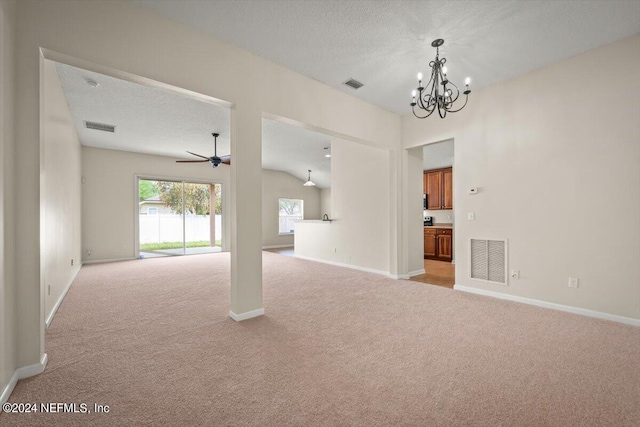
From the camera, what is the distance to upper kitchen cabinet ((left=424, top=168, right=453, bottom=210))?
7.31 meters

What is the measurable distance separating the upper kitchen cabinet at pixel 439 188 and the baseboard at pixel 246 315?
19.6ft

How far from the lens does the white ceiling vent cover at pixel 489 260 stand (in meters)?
3.86

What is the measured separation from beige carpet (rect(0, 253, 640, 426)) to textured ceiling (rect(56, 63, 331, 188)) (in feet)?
9.86

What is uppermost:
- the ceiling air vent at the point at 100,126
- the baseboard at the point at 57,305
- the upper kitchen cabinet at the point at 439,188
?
the ceiling air vent at the point at 100,126

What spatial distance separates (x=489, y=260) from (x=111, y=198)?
28.1 feet

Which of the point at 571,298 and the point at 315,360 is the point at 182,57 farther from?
the point at 571,298

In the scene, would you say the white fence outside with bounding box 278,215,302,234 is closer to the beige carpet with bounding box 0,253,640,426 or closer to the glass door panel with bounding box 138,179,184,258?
the glass door panel with bounding box 138,179,184,258

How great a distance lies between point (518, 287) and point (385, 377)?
2.86m

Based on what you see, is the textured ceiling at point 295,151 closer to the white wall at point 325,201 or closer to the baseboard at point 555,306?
the white wall at point 325,201

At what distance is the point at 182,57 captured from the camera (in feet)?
8.80

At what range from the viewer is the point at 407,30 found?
110 inches

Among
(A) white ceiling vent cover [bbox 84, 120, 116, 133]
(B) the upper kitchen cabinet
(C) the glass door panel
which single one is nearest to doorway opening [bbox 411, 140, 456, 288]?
(B) the upper kitchen cabinet

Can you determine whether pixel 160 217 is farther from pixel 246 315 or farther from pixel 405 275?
pixel 405 275

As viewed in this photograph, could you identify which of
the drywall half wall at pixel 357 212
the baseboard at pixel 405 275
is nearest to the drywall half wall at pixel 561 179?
the baseboard at pixel 405 275
